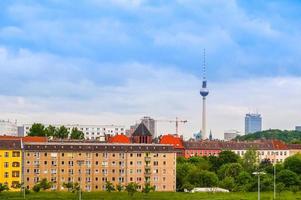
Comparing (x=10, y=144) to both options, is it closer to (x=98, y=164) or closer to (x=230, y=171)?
(x=98, y=164)

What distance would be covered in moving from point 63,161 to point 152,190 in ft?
40.8

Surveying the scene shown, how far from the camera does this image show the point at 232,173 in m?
96.8

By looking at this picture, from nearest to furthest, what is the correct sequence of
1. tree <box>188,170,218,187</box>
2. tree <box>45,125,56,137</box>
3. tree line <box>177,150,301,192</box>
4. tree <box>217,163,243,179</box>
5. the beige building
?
1. the beige building
2. tree line <box>177,150,301,192</box>
3. tree <box>188,170,218,187</box>
4. tree <box>217,163,243,179</box>
5. tree <box>45,125,56,137</box>

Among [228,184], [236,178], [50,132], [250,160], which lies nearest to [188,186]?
[228,184]

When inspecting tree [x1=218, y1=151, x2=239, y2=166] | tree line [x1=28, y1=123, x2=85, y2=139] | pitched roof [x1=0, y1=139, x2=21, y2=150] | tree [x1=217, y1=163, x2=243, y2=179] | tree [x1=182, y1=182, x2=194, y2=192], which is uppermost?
tree line [x1=28, y1=123, x2=85, y2=139]

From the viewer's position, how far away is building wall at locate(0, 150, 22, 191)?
79.7m

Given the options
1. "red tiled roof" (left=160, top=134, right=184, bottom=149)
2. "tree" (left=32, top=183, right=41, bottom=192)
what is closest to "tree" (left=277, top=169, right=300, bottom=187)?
"tree" (left=32, top=183, right=41, bottom=192)

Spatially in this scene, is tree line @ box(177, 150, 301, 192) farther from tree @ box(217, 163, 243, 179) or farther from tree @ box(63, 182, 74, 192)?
tree @ box(63, 182, 74, 192)

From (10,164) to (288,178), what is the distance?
127 feet

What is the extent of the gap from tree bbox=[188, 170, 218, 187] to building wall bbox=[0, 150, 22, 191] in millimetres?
23891

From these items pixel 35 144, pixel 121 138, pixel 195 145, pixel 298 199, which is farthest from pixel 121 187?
pixel 195 145

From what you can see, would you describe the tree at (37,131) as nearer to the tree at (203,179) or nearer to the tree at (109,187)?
the tree at (203,179)

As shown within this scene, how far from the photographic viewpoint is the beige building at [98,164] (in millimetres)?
81438

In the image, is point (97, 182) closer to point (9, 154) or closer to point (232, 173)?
point (9, 154)
